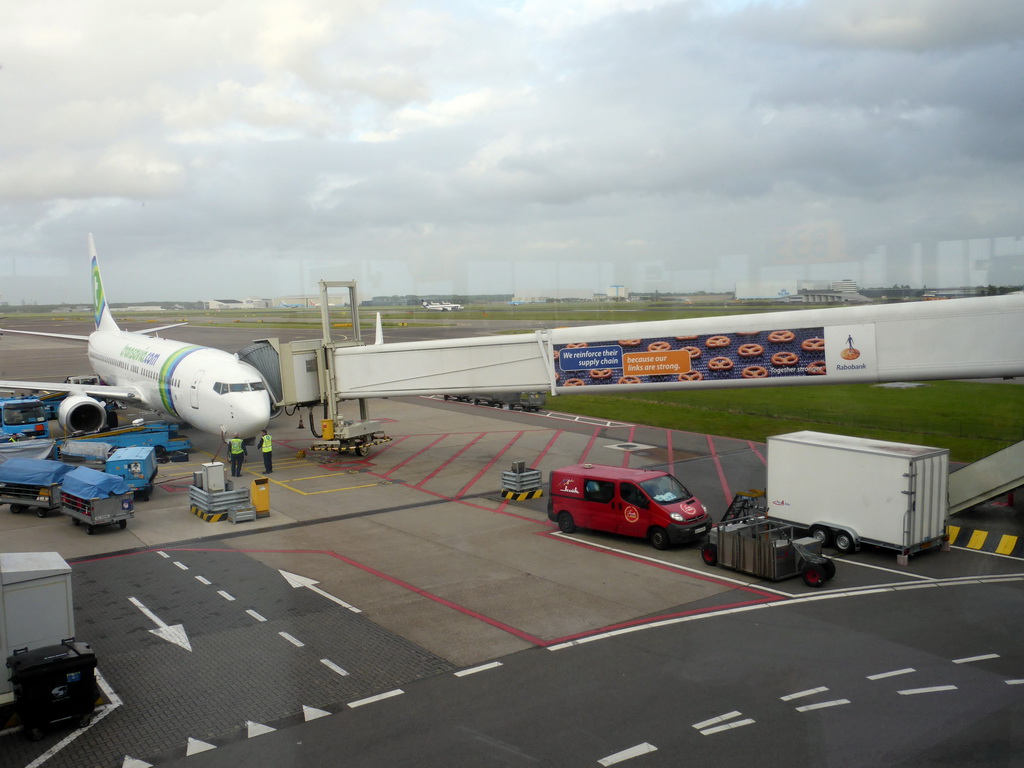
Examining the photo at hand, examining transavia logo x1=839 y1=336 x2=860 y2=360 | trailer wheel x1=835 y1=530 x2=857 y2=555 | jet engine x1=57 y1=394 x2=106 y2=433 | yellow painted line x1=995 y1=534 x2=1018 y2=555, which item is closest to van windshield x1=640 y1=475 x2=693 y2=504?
trailer wheel x1=835 y1=530 x2=857 y2=555

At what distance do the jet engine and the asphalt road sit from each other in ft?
43.0

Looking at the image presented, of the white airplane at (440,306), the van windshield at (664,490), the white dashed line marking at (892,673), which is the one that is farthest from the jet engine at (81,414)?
the white dashed line marking at (892,673)

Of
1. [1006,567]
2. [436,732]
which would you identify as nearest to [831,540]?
[1006,567]

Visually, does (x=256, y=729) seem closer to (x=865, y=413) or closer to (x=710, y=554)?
(x=710, y=554)

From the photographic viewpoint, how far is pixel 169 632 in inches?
609

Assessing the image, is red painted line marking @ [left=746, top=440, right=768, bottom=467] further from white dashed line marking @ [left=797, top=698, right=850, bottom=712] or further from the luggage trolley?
white dashed line marking @ [left=797, top=698, right=850, bottom=712]

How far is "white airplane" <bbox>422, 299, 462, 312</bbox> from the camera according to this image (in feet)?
156

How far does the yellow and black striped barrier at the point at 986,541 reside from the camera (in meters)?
20.1

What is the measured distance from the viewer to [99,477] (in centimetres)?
2331

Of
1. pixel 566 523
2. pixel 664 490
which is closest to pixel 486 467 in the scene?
pixel 566 523

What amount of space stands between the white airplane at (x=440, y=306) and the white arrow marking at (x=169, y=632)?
31.9 meters

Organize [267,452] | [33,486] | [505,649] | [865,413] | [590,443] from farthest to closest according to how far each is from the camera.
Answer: [590,443], [865,413], [267,452], [33,486], [505,649]

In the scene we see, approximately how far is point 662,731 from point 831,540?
37.2 feet

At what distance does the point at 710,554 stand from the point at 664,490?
257cm
